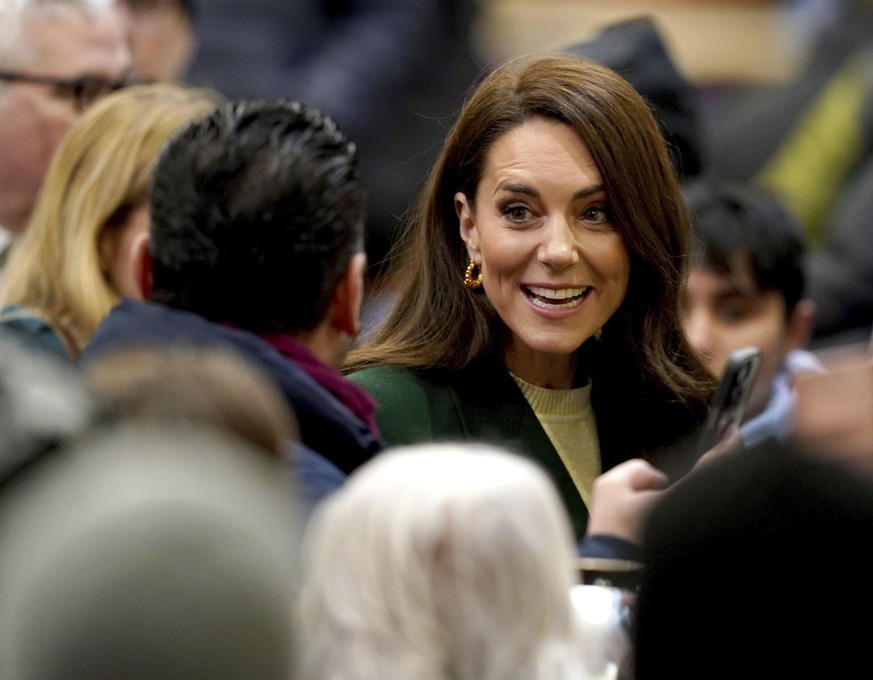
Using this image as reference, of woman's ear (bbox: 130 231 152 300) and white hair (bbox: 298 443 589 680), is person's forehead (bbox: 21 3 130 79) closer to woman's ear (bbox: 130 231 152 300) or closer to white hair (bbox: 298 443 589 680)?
woman's ear (bbox: 130 231 152 300)

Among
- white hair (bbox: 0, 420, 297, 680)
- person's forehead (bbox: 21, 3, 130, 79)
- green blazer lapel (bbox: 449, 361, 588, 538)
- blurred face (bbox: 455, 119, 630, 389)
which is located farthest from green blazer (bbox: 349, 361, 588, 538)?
white hair (bbox: 0, 420, 297, 680)

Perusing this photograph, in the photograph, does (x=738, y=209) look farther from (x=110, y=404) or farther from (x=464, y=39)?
(x=110, y=404)

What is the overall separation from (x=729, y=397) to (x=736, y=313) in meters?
1.50

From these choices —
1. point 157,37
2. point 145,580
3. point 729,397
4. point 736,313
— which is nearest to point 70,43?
point 157,37

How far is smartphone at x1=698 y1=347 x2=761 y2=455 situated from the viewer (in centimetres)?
284

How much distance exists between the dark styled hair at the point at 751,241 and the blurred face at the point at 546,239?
53.6 inches

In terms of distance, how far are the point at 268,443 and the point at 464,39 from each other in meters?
4.20

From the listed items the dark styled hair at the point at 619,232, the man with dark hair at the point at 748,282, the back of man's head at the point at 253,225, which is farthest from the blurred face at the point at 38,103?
the man with dark hair at the point at 748,282

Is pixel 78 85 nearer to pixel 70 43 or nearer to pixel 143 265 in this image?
pixel 70 43

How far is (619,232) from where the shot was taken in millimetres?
2965

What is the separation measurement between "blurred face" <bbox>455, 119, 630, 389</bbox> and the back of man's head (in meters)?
0.37

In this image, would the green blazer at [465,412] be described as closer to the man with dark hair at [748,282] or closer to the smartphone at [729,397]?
the smartphone at [729,397]

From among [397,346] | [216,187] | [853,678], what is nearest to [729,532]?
[853,678]

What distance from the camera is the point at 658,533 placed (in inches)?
68.4
